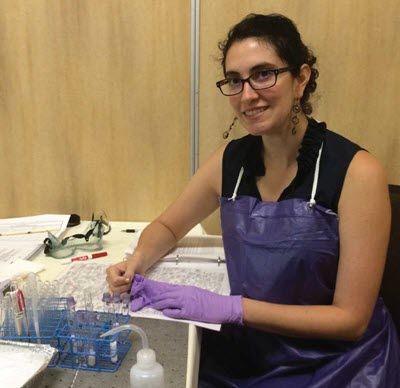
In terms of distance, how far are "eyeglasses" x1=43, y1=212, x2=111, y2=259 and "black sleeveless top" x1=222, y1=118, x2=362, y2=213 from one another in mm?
503

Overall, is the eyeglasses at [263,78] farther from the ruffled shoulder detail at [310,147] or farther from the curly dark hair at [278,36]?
the ruffled shoulder detail at [310,147]

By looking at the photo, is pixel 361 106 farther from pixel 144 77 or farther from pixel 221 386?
pixel 221 386

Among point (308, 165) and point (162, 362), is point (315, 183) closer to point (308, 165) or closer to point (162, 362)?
point (308, 165)

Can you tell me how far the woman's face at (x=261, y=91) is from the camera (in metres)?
1.02

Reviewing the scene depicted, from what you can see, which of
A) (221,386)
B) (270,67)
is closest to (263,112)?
(270,67)

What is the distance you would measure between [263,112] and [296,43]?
0.19m

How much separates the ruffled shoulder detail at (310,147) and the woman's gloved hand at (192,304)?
0.37 meters

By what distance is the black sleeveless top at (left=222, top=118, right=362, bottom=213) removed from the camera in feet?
3.39

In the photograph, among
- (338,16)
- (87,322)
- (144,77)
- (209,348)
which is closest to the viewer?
(87,322)

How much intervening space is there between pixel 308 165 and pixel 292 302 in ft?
1.14

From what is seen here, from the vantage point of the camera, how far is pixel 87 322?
0.84m

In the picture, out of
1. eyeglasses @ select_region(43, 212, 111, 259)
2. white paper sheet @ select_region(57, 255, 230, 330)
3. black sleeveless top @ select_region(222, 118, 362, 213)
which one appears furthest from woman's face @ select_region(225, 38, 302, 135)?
eyeglasses @ select_region(43, 212, 111, 259)

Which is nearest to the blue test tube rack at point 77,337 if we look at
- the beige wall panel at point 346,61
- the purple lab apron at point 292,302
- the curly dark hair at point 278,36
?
the purple lab apron at point 292,302

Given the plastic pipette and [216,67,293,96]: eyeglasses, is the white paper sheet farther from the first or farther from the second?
[216,67,293,96]: eyeglasses
